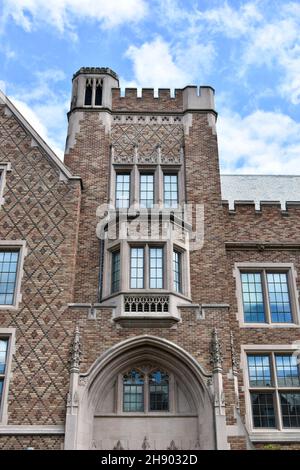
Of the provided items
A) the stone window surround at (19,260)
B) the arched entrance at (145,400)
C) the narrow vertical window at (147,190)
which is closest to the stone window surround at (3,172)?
the stone window surround at (19,260)

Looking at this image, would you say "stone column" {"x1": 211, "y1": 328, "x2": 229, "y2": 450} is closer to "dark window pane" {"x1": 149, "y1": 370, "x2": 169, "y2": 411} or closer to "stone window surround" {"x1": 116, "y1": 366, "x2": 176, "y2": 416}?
"stone window surround" {"x1": 116, "y1": 366, "x2": 176, "y2": 416}

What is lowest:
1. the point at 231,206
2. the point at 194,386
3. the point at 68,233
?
the point at 194,386

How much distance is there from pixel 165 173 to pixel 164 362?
21.8 ft

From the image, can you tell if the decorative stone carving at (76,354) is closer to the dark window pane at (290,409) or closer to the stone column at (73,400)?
the stone column at (73,400)

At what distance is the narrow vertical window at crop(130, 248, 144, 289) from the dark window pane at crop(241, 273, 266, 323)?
3.42m

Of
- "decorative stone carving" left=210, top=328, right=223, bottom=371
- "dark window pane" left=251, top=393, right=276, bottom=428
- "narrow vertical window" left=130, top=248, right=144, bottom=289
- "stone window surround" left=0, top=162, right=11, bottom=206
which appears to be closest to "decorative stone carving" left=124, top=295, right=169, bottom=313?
"narrow vertical window" left=130, top=248, right=144, bottom=289

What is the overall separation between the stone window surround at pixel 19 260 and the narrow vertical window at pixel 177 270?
4.50 meters

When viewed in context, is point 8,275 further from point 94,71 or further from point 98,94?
point 94,71

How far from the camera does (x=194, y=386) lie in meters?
15.3

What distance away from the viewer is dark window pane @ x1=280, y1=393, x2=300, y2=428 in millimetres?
15719

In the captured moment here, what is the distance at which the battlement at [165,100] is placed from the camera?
20344mm

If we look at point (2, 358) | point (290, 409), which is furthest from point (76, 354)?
point (290, 409)
